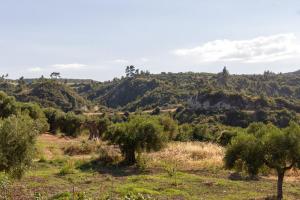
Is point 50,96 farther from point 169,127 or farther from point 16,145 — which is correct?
point 16,145

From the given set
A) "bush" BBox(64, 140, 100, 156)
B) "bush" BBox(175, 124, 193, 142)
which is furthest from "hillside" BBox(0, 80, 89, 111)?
"bush" BBox(64, 140, 100, 156)

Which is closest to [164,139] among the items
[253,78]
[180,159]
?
[180,159]

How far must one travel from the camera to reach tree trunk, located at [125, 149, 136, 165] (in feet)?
137

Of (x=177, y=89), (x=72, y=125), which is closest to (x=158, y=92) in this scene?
(x=177, y=89)

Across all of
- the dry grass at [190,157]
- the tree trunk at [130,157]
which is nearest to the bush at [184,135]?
the dry grass at [190,157]

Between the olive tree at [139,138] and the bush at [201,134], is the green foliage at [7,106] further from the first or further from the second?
the olive tree at [139,138]

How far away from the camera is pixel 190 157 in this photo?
43906 mm

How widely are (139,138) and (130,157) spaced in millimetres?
2210

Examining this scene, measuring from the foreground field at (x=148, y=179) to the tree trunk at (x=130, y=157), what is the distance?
→ 3.52 ft

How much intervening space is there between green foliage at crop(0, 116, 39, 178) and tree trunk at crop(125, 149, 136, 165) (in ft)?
58.4

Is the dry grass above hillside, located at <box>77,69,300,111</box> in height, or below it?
below

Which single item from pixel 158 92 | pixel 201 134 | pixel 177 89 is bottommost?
pixel 201 134

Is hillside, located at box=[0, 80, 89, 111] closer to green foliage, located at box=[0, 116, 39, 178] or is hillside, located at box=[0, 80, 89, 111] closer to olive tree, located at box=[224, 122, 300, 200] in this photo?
green foliage, located at box=[0, 116, 39, 178]

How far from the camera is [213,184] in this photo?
3147 cm
